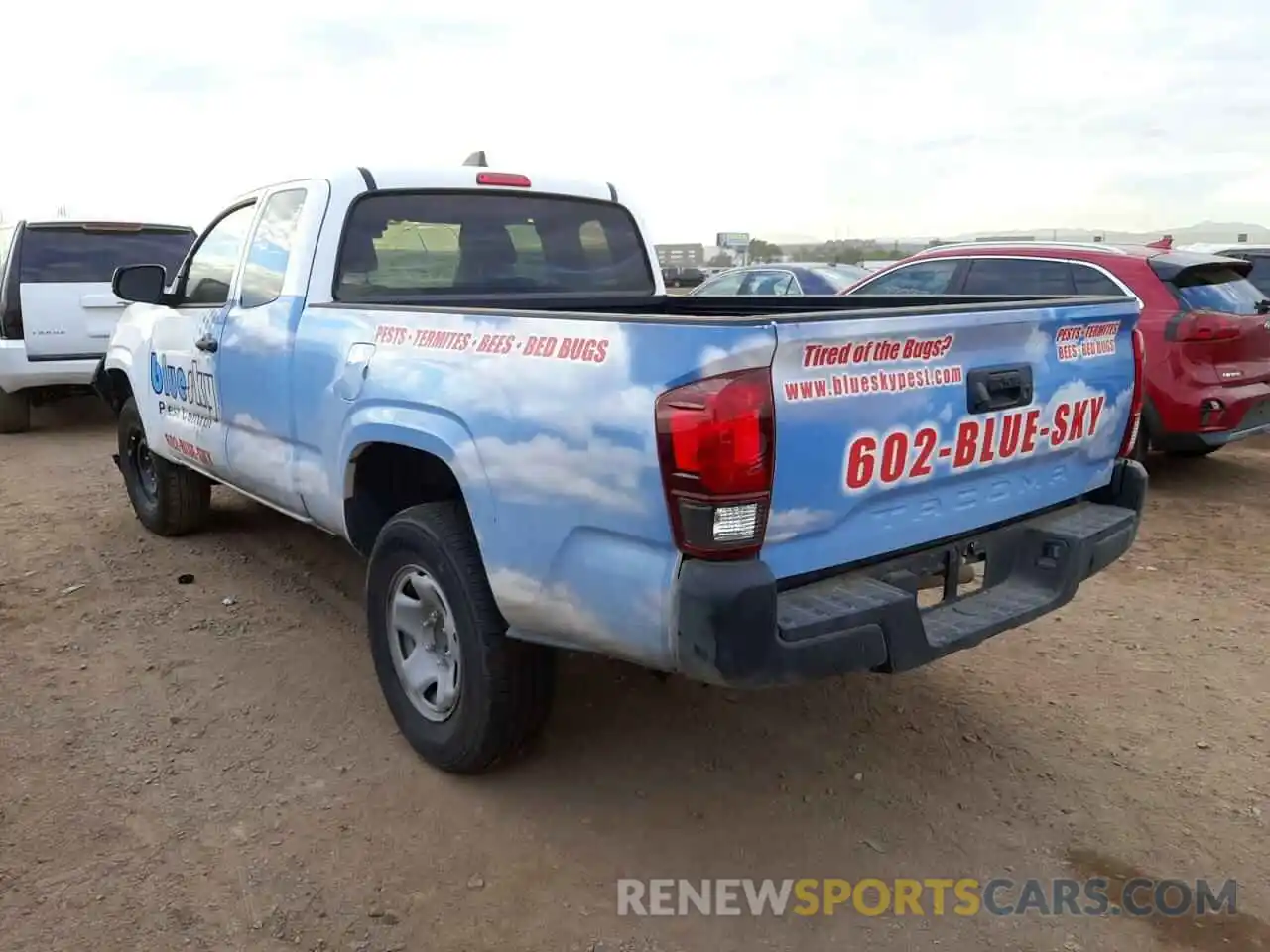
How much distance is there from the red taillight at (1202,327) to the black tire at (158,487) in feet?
20.1

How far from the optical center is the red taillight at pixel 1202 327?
6.72 meters

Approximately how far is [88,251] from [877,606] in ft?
28.7

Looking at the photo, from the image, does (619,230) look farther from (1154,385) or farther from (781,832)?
(1154,385)

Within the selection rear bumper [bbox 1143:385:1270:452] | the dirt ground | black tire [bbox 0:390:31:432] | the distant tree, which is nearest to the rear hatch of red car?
rear bumper [bbox 1143:385:1270:452]

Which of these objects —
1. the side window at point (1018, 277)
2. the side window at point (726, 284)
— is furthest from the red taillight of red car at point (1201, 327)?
the side window at point (726, 284)

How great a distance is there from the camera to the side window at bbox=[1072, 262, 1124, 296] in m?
7.11

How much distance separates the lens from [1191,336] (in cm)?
672

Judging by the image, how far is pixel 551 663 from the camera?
3121mm

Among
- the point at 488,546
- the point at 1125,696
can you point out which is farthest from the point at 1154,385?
the point at 488,546

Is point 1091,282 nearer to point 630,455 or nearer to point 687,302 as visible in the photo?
point 687,302

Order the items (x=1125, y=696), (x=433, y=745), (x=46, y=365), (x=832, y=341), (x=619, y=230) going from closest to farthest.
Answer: (x=832, y=341) → (x=433, y=745) → (x=1125, y=696) → (x=619, y=230) → (x=46, y=365)

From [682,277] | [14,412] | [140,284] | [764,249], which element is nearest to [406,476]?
[140,284]

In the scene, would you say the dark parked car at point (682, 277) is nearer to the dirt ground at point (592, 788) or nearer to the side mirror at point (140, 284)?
the side mirror at point (140, 284)

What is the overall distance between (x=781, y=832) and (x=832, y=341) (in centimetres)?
151
